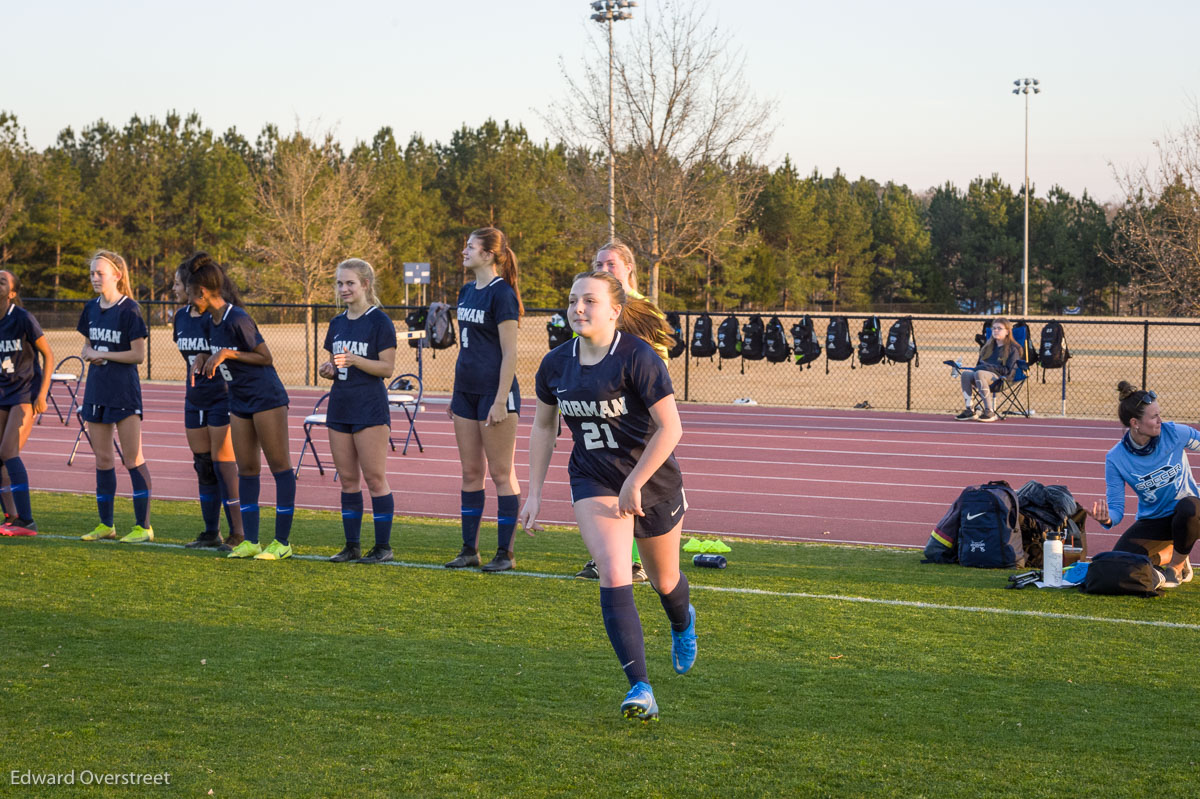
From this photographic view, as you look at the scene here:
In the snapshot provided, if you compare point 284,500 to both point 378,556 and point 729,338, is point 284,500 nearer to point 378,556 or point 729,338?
point 378,556

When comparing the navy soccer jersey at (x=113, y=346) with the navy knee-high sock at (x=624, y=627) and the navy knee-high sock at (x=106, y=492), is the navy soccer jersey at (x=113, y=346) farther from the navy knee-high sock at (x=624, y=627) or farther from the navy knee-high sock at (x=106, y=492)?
the navy knee-high sock at (x=624, y=627)

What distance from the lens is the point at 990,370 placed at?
16844 mm

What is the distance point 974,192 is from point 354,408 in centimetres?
7787

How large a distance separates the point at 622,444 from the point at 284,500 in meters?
3.49

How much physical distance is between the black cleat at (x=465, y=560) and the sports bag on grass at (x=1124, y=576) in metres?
3.66

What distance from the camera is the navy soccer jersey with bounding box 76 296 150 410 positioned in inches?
286

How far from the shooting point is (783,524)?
369 inches

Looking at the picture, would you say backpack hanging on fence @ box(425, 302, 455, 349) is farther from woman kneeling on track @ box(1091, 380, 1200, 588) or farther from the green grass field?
woman kneeling on track @ box(1091, 380, 1200, 588)

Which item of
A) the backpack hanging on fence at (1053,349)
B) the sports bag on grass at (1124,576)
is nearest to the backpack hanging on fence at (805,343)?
the backpack hanging on fence at (1053,349)

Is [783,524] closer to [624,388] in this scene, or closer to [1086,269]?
[624,388]

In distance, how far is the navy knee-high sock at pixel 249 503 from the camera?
277 inches

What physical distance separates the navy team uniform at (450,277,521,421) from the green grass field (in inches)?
42.1

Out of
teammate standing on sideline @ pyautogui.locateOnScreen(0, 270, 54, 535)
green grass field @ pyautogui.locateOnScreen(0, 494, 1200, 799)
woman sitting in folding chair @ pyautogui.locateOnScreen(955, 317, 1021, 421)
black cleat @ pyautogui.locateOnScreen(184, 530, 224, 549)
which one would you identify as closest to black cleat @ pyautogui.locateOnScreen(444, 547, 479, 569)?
green grass field @ pyautogui.locateOnScreen(0, 494, 1200, 799)

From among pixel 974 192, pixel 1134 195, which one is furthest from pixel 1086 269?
pixel 1134 195
